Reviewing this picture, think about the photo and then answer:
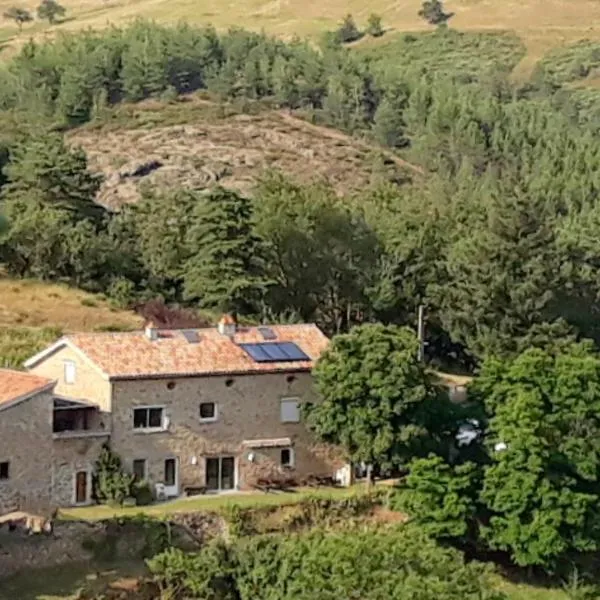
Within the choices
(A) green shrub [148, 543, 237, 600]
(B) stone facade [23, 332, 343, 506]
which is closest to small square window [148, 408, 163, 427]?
(B) stone facade [23, 332, 343, 506]

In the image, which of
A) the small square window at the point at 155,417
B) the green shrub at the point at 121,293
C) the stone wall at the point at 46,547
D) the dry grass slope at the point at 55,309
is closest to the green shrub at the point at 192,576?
the stone wall at the point at 46,547

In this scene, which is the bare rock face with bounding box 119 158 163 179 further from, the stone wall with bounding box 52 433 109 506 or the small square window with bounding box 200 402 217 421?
the stone wall with bounding box 52 433 109 506

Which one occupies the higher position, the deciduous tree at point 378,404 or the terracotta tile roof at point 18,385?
the terracotta tile roof at point 18,385

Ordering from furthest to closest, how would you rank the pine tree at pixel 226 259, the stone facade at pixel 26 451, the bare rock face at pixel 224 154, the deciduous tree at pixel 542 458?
1. the bare rock face at pixel 224 154
2. the pine tree at pixel 226 259
3. the deciduous tree at pixel 542 458
4. the stone facade at pixel 26 451

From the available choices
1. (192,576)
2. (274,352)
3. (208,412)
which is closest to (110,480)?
(208,412)

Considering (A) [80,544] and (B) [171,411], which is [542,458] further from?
(A) [80,544]

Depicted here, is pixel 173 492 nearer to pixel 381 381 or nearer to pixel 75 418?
pixel 75 418

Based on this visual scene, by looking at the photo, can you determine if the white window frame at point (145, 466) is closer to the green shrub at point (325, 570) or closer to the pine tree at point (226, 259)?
the green shrub at point (325, 570)
